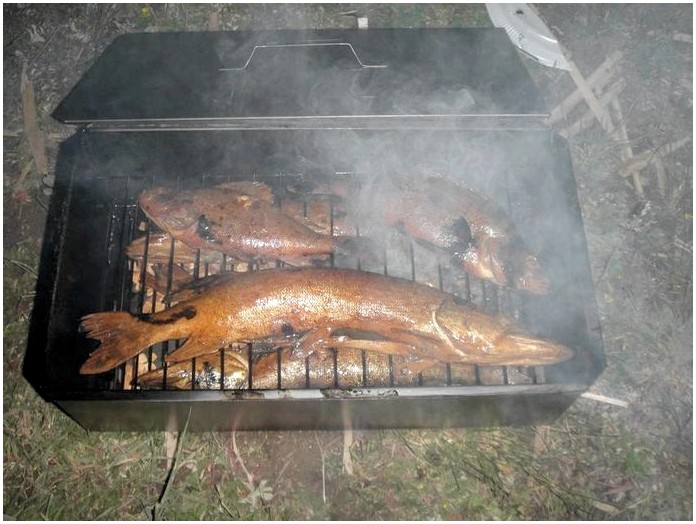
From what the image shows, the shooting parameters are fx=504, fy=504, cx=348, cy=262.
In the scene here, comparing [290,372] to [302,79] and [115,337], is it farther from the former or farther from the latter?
[302,79]

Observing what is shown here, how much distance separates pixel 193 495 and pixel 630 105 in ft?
21.1

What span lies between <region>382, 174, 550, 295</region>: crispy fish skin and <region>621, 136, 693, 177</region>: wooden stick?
255 cm

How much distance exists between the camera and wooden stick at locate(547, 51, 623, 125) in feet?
19.8

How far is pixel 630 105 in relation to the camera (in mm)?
6164

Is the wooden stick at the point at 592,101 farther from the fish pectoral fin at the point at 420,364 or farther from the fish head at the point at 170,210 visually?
the fish head at the point at 170,210

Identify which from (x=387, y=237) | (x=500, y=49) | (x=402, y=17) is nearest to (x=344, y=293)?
(x=387, y=237)

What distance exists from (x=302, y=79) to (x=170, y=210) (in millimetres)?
1521

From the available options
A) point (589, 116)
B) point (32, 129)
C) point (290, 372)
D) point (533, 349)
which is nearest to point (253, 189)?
point (290, 372)

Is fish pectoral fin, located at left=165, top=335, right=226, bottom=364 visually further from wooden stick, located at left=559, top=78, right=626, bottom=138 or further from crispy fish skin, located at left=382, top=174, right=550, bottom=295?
wooden stick, located at left=559, top=78, right=626, bottom=138

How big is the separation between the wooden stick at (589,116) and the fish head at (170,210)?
4370mm

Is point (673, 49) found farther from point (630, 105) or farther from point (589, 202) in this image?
point (589, 202)

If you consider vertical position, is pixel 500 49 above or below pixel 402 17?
below

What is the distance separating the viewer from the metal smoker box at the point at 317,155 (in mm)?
3840

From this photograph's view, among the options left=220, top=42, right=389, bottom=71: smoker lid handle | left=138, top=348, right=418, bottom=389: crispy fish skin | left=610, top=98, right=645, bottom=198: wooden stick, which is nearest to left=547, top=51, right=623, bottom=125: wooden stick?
left=610, top=98, right=645, bottom=198: wooden stick
